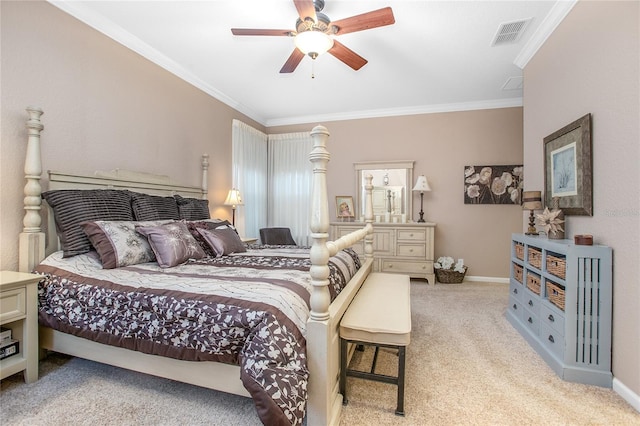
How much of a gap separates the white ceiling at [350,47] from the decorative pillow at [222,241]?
1.80m

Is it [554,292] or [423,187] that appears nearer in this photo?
[554,292]

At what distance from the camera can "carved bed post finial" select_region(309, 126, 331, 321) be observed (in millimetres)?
1360

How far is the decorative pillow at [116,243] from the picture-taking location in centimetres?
195

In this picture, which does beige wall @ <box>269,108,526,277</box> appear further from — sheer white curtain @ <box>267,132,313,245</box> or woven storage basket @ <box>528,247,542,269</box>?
woven storage basket @ <box>528,247,542,269</box>

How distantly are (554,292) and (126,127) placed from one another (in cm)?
380

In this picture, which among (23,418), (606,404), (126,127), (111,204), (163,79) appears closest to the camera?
(23,418)

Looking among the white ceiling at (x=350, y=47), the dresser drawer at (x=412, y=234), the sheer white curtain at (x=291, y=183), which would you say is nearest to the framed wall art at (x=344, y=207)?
the sheer white curtain at (x=291, y=183)

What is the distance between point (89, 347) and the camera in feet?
5.84

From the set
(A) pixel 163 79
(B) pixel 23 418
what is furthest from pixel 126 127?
(B) pixel 23 418

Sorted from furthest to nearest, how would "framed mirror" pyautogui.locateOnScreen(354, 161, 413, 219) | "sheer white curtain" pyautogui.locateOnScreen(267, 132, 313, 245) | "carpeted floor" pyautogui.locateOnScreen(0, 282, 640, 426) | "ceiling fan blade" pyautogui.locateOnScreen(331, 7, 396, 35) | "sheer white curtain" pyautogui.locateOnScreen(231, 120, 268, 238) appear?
"sheer white curtain" pyautogui.locateOnScreen(267, 132, 313, 245) → "framed mirror" pyautogui.locateOnScreen(354, 161, 413, 219) → "sheer white curtain" pyautogui.locateOnScreen(231, 120, 268, 238) → "ceiling fan blade" pyautogui.locateOnScreen(331, 7, 396, 35) → "carpeted floor" pyautogui.locateOnScreen(0, 282, 640, 426)

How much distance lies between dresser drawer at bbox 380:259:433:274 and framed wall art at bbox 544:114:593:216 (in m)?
1.91

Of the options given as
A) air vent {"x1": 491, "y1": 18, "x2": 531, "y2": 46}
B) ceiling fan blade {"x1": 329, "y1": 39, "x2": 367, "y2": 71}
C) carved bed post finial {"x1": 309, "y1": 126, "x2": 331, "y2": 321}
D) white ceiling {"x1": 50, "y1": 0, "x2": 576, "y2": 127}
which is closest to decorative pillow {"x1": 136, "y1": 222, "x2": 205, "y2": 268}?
carved bed post finial {"x1": 309, "y1": 126, "x2": 331, "y2": 321}

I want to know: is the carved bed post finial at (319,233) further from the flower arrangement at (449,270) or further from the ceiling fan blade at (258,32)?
the flower arrangement at (449,270)

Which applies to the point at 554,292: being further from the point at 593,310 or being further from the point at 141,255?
the point at 141,255
